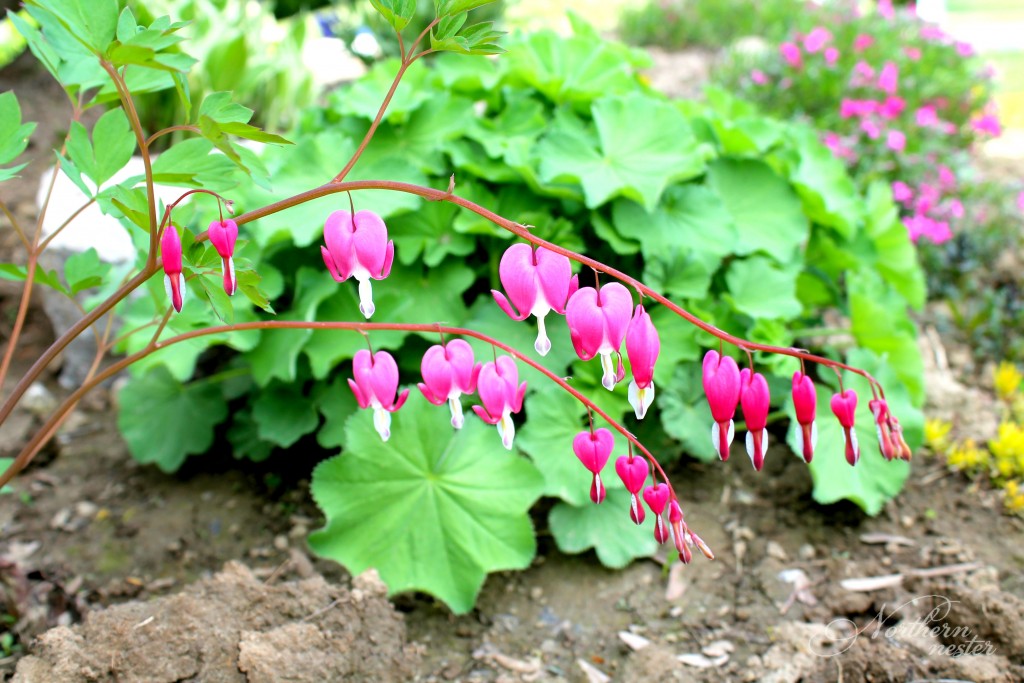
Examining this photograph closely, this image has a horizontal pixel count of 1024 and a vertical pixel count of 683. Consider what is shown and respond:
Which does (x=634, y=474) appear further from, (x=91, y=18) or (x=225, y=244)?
(x=91, y=18)

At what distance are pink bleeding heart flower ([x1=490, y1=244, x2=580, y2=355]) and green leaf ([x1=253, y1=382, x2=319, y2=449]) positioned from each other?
1.47m

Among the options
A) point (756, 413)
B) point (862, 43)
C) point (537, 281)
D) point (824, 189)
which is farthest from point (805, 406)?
point (862, 43)

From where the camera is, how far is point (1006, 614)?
6.09 ft

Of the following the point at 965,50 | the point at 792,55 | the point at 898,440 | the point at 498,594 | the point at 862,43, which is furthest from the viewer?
the point at 965,50

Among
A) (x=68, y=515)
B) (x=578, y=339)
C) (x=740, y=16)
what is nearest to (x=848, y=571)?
(x=578, y=339)

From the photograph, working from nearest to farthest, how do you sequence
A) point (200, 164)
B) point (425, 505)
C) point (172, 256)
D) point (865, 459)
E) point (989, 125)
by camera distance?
1. point (172, 256)
2. point (200, 164)
3. point (425, 505)
4. point (865, 459)
5. point (989, 125)

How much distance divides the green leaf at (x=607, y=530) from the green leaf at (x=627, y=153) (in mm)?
789

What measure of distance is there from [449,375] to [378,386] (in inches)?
4.2

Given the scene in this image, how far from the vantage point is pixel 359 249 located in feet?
3.63

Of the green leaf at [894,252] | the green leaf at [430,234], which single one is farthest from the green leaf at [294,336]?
the green leaf at [894,252]

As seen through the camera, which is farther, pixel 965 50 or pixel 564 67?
pixel 965 50

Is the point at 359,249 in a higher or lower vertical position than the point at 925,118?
higher

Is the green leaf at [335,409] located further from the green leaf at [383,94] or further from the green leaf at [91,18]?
the green leaf at [91,18]

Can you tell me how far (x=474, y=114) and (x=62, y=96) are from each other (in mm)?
2751
